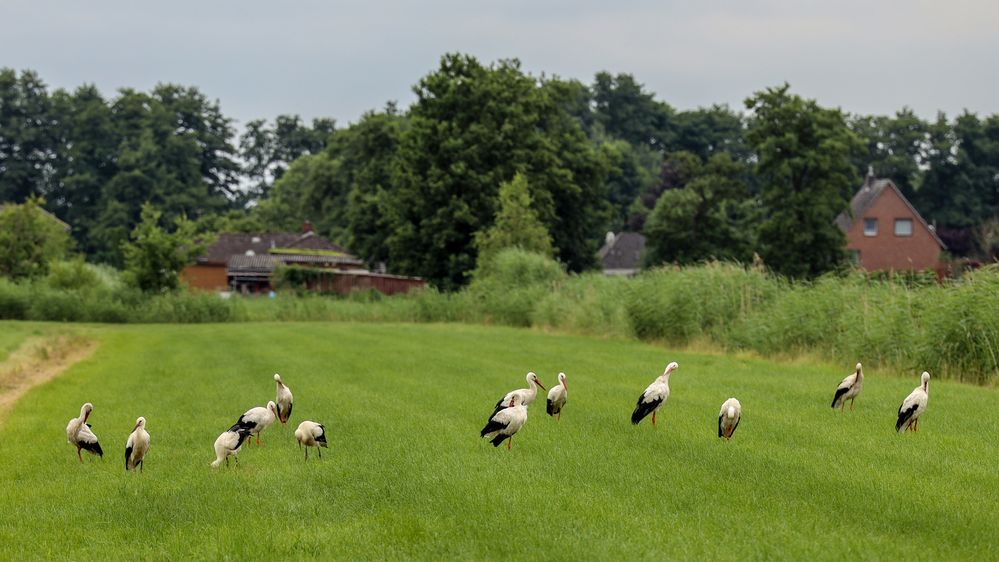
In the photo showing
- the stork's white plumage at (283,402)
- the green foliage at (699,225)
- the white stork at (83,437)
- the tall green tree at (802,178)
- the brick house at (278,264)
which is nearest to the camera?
the white stork at (83,437)

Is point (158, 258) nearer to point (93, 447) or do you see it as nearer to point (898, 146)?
point (93, 447)

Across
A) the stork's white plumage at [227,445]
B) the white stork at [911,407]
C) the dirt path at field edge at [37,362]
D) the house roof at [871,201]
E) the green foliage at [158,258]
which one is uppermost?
the house roof at [871,201]

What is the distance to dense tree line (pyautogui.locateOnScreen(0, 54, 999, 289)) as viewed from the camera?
209 feet

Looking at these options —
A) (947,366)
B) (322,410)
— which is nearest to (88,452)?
(322,410)

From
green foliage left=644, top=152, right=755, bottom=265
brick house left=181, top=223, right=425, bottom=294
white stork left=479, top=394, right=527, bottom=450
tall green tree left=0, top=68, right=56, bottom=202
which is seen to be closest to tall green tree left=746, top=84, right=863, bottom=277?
green foliage left=644, top=152, right=755, bottom=265

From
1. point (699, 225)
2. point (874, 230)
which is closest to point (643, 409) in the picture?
point (699, 225)

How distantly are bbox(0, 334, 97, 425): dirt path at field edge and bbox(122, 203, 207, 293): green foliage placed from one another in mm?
Result: 11400

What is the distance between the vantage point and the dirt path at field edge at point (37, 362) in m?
23.3

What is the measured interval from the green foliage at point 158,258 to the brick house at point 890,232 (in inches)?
2049

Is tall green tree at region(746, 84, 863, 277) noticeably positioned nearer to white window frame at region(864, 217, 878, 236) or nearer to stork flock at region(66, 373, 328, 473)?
white window frame at region(864, 217, 878, 236)

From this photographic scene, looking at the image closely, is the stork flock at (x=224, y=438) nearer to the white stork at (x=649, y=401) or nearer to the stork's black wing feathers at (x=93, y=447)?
the stork's black wing feathers at (x=93, y=447)

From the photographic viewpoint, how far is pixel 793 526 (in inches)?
346

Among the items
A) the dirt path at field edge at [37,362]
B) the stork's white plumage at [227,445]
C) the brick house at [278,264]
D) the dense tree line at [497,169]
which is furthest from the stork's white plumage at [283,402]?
the brick house at [278,264]

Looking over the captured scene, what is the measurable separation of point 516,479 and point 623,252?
90372 millimetres
